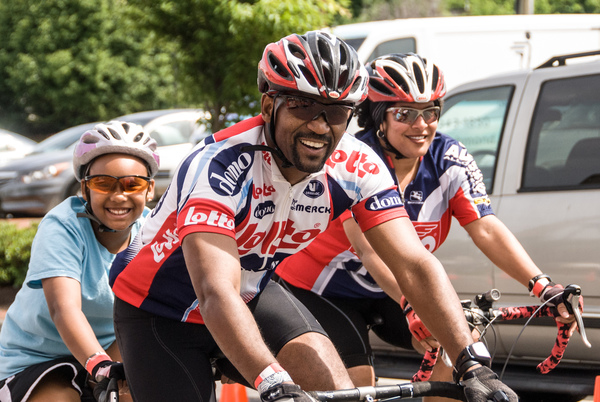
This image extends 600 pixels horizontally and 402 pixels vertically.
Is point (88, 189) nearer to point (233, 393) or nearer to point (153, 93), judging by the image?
point (233, 393)

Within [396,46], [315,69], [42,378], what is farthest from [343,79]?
[396,46]

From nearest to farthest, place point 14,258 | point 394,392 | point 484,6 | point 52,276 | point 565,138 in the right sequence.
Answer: point 394,392 < point 52,276 < point 565,138 < point 14,258 < point 484,6

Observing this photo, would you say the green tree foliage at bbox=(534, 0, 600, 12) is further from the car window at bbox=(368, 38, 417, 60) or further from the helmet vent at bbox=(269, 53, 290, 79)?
the helmet vent at bbox=(269, 53, 290, 79)

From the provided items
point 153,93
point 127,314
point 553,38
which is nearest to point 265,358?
point 127,314

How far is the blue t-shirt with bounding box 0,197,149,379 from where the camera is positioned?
3133mm

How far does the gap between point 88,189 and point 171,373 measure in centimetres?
105

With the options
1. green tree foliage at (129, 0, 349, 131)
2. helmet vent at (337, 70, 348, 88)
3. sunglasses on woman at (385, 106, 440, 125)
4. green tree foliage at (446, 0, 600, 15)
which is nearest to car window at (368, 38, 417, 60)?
green tree foliage at (129, 0, 349, 131)

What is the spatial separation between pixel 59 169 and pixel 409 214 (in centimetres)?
1079

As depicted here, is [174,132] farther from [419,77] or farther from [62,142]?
[419,77]

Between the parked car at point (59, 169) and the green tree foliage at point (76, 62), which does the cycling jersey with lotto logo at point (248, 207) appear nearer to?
the parked car at point (59, 169)

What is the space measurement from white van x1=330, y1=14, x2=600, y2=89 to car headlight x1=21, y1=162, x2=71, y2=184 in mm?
6191

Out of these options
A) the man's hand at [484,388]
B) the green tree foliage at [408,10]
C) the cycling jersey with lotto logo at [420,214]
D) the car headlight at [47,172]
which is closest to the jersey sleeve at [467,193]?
the cycling jersey with lotto logo at [420,214]

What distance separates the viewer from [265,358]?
2131 mm

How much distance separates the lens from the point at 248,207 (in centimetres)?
257
